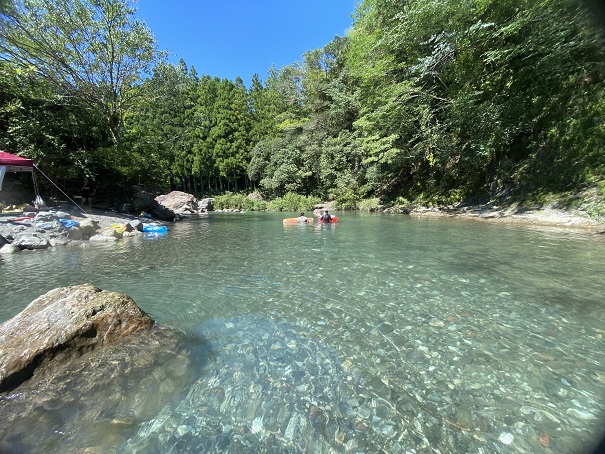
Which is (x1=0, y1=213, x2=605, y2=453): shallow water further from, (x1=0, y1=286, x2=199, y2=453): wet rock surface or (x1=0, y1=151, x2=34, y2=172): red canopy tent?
(x1=0, y1=151, x2=34, y2=172): red canopy tent

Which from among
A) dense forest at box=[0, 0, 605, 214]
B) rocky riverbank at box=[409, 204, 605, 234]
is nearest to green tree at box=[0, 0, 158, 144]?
dense forest at box=[0, 0, 605, 214]

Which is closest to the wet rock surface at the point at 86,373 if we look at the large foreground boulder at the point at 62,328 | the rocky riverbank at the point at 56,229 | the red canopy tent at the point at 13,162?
the large foreground boulder at the point at 62,328

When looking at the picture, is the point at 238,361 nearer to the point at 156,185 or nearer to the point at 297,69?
the point at 156,185

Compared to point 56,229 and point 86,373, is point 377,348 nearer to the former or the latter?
point 86,373

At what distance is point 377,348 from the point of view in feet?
13.0

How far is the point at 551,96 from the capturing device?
16266mm

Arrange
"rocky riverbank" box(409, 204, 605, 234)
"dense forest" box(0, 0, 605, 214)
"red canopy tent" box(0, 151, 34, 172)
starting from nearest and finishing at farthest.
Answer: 1. "rocky riverbank" box(409, 204, 605, 234)
2. "red canopy tent" box(0, 151, 34, 172)
3. "dense forest" box(0, 0, 605, 214)

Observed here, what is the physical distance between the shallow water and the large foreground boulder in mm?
824

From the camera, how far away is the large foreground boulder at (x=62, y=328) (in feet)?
10.8

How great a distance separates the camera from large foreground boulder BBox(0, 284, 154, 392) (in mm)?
3277

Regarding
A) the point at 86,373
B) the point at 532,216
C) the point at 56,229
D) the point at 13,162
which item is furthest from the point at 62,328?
the point at 532,216

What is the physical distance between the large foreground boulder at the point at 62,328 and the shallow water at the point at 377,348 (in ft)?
2.70

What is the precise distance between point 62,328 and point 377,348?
4.01 meters

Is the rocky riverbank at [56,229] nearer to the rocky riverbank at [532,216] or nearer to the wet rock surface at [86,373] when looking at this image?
the wet rock surface at [86,373]
